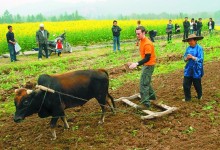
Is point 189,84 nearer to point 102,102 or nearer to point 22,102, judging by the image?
point 102,102

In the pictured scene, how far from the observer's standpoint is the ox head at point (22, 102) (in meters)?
6.36

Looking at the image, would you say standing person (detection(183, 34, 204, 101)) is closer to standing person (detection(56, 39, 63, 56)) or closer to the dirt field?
the dirt field

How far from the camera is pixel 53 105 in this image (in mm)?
6812

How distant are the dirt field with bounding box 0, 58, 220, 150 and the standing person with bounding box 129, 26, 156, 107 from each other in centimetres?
51

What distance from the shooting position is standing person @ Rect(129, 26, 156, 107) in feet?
24.0

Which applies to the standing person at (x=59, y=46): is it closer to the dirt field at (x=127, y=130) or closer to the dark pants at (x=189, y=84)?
the dirt field at (x=127, y=130)

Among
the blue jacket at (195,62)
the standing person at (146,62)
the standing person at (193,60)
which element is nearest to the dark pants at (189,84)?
the standing person at (193,60)

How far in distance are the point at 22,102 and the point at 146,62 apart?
2748 millimetres

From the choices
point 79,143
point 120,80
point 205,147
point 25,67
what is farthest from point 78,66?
point 205,147

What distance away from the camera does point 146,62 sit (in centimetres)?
737

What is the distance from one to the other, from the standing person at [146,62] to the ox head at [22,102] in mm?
2079

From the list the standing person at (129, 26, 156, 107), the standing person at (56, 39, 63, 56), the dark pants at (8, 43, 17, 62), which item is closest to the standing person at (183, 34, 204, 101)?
the standing person at (129, 26, 156, 107)

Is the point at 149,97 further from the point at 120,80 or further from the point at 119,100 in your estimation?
the point at 120,80

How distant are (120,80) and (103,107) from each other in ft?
13.2
